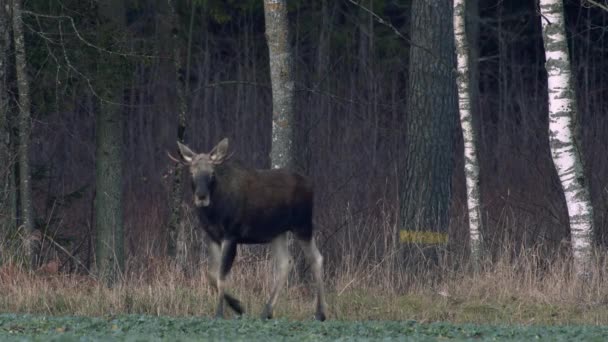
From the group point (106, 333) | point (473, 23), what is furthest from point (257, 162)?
point (106, 333)

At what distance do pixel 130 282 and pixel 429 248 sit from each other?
4106 mm

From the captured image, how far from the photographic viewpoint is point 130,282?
1479 centimetres

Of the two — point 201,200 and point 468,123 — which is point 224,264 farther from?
point 468,123

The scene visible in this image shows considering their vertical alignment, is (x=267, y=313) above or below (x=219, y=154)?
below

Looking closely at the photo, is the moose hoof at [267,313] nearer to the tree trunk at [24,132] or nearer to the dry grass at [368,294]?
the dry grass at [368,294]

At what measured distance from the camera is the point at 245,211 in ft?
44.3

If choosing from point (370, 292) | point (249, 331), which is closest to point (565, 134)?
point (370, 292)

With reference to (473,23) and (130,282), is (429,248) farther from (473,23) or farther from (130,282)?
(473,23)

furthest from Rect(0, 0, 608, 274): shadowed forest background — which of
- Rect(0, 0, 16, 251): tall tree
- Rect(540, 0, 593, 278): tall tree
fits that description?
Rect(540, 0, 593, 278): tall tree

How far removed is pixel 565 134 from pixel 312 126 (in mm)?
5260

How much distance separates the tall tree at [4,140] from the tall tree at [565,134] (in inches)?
260

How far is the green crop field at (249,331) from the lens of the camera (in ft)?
32.1

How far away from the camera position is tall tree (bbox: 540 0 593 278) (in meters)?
15.1

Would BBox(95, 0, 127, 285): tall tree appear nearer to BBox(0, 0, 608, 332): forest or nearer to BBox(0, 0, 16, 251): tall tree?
BBox(0, 0, 608, 332): forest
